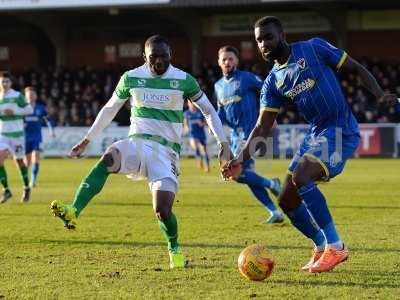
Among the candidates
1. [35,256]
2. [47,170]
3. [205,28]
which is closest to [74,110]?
[205,28]

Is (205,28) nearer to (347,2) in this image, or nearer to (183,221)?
(347,2)

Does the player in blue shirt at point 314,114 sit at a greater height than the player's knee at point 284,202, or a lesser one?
greater

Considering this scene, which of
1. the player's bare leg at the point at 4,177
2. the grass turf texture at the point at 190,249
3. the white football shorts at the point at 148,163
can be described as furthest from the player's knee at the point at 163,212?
the player's bare leg at the point at 4,177

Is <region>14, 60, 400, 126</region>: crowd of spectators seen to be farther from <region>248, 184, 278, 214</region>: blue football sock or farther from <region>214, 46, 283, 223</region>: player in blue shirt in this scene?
<region>248, 184, 278, 214</region>: blue football sock

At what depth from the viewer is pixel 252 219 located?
39.2 feet

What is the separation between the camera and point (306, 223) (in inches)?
307

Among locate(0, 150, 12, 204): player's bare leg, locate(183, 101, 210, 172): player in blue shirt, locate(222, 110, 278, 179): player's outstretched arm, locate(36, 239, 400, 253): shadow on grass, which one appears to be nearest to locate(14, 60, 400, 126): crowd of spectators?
locate(183, 101, 210, 172): player in blue shirt

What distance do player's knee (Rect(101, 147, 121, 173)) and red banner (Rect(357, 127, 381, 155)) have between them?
21.9 metres

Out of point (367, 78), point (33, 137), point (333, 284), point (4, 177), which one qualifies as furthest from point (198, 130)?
point (333, 284)

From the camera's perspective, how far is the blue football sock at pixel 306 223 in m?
7.73

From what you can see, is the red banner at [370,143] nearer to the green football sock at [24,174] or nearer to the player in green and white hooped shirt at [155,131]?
the green football sock at [24,174]

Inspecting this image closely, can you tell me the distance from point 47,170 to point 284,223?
14.4m

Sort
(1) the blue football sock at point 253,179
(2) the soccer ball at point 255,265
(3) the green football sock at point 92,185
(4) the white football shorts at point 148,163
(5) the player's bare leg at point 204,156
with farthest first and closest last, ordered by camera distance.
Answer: (5) the player's bare leg at point 204,156 → (1) the blue football sock at point 253,179 → (4) the white football shorts at point 148,163 → (3) the green football sock at point 92,185 → (2) the soccer ball at point 255,265

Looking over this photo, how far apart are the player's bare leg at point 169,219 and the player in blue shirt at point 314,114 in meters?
0.59
